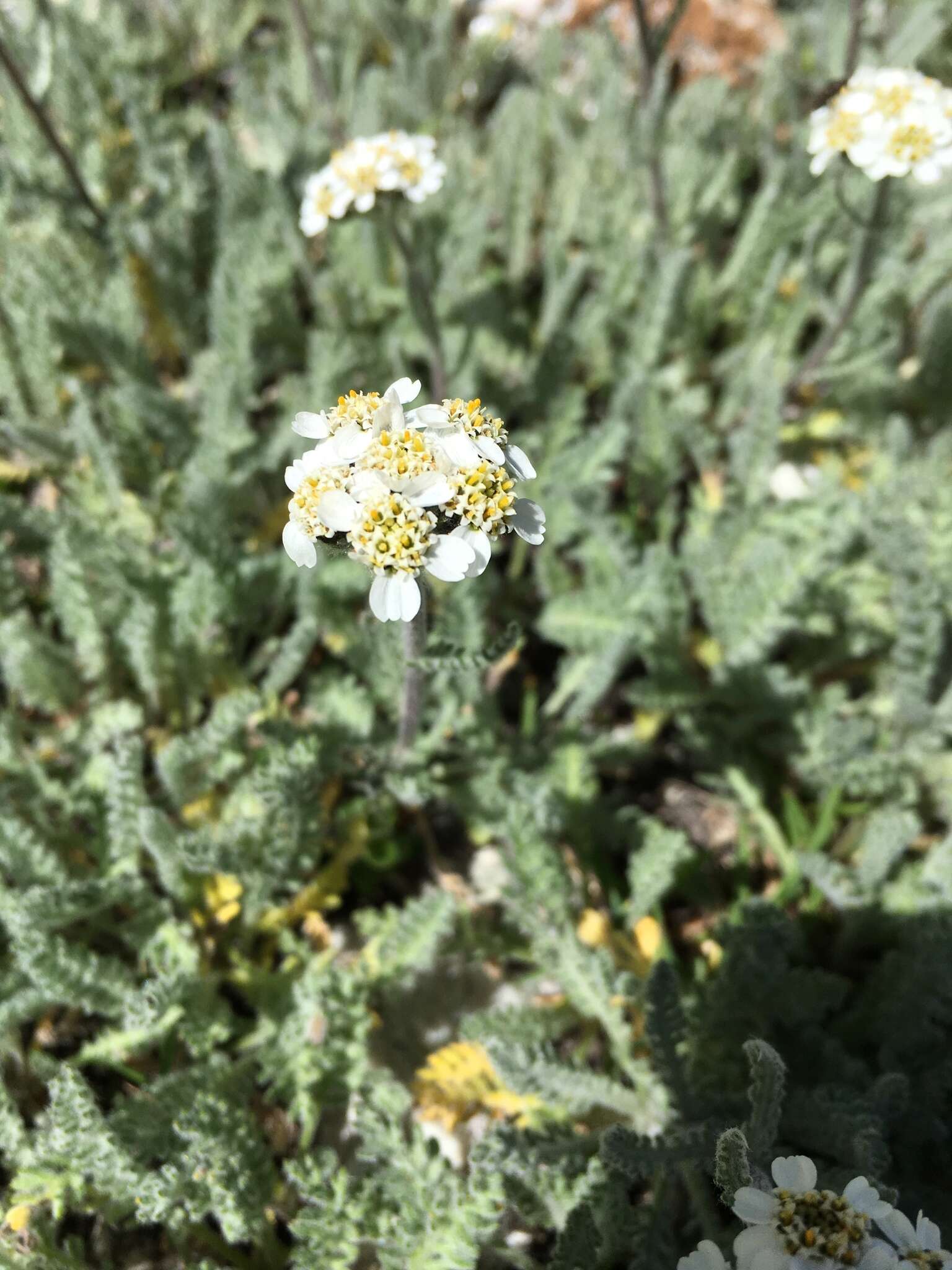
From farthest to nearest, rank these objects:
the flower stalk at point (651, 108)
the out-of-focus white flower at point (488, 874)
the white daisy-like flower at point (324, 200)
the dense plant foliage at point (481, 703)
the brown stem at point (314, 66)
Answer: the brown stem at point (314, 66), the flower stalk at point (651, 108), the out-of-focus white flower at point (488, 874), the white daisy-like flower at point (324, 200), the dense plant foliage at point (481, 703)

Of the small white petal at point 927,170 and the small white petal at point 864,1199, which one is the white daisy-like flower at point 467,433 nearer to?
the small white petal at point 864,1199

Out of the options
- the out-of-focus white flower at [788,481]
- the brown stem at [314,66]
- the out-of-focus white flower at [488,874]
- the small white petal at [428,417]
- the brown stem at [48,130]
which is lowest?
the out-of-focus white flower at [488,874]

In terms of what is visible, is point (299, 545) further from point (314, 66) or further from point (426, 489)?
point (314, 66)

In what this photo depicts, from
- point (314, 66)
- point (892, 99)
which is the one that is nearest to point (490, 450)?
point (892, 99)

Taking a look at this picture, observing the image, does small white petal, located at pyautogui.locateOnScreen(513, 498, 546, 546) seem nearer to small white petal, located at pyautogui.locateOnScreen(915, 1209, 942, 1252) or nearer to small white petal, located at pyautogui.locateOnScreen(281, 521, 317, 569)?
small white petal, located at pyautogui.locateOnScreen(281, 521, 317, 569)

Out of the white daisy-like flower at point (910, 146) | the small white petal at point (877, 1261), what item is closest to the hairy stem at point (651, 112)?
the white daisy-like flower at point (910, 146)

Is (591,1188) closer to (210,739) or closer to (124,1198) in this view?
(124,1198)
